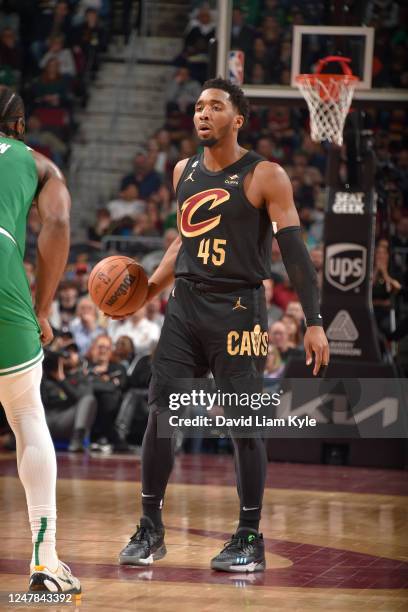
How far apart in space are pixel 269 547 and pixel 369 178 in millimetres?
5105

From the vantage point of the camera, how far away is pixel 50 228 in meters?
4.27

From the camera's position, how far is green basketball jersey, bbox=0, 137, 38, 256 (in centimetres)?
420

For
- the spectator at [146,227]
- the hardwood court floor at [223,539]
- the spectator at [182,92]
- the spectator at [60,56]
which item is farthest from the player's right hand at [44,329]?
the spectator at [60,56]

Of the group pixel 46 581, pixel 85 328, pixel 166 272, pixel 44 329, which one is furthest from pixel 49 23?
pixel 46 581

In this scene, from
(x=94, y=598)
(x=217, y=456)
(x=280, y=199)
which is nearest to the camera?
(x=94, y=598)

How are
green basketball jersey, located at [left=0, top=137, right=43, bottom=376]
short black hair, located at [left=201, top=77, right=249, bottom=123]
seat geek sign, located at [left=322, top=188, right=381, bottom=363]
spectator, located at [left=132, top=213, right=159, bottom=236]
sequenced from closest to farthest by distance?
green basketball jersey, located at [left=0, top=137, right=43, bottom=376] → short black hair, located at [left=201, top=77, right=249, bottom=123] → seat geek sign, located at [left=322, top=188, right=381, bottom=363] → spectator, located at [left=132, top=213, right=159, bottom=236]

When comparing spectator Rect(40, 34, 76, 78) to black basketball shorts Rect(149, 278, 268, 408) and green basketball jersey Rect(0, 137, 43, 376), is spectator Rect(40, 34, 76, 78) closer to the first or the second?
black basketball shorts Rect(149, 278, 268, 408)

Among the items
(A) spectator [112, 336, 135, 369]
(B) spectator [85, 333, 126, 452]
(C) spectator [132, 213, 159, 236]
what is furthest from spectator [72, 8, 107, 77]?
(B) spectator [85, 333, 126, 452]

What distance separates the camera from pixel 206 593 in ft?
15.0

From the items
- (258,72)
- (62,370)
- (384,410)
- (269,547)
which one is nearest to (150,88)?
(258,72)

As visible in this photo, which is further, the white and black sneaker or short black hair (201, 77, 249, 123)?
short black hair (201, 77, 249, 123)

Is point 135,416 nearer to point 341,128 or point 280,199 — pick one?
point 341,128

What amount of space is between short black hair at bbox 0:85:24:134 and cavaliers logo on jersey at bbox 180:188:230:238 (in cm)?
116

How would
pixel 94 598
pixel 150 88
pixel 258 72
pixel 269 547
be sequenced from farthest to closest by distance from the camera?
pixel 150 88 → pixel 258 72 → pixel 269 547 → pixel 94 598
